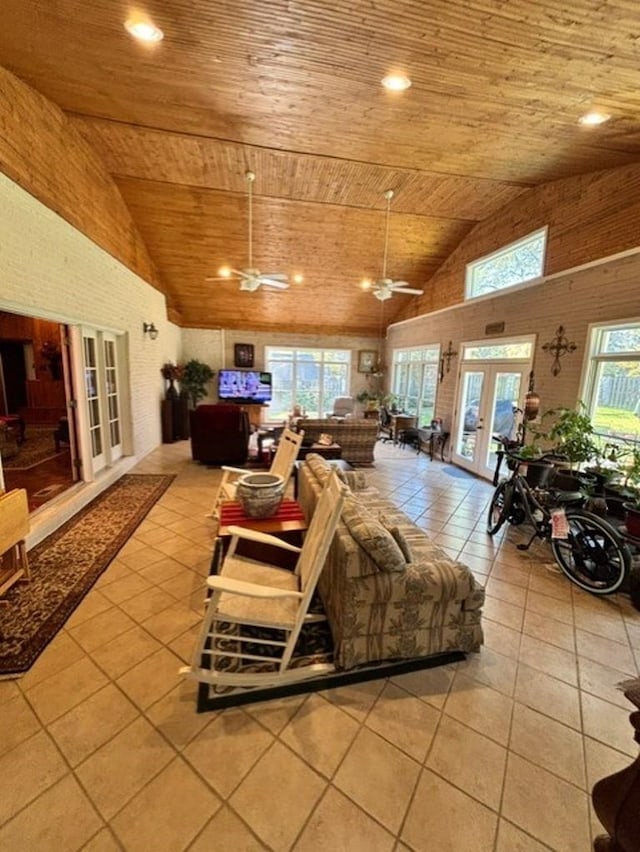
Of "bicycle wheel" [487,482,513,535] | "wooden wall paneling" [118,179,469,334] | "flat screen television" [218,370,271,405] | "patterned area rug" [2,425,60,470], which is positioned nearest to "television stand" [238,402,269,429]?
"flat screen television" [218,370,271,405]

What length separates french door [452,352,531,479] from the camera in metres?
5.34

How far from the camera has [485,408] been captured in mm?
5945

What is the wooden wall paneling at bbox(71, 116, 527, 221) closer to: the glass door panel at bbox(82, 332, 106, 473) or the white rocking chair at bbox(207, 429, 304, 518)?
the glass door panel at bbox(82, 332, 106, 473)

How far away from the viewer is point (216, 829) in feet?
4.22

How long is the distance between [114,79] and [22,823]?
15.7ft

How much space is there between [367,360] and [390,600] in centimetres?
897

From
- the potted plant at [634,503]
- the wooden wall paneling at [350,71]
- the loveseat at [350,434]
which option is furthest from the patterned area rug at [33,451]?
the potted plant at [634,503]

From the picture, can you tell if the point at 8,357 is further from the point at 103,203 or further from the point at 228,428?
the point at 228,428

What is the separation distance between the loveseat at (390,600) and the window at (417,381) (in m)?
6.01

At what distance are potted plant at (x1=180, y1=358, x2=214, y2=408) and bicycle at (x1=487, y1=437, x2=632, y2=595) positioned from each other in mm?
7639

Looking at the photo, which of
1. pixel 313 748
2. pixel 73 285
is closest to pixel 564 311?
pixel 313 748

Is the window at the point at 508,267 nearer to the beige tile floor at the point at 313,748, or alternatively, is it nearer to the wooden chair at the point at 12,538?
the beige tile floor at the point at 313,748

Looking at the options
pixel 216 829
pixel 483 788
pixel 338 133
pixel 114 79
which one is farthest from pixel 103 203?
pixel 483 788

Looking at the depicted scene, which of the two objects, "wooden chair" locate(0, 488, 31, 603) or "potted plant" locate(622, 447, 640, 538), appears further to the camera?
"potted plant" locate(622, 447, 640, 538)
